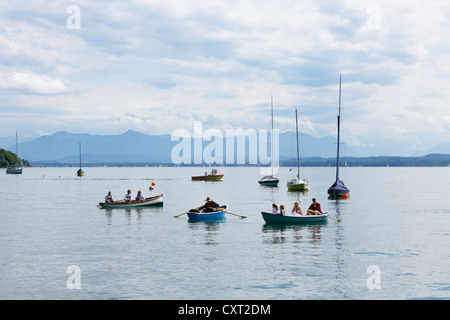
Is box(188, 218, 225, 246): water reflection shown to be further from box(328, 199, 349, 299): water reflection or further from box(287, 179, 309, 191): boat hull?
box(287, 179, 309, 191): boat hull

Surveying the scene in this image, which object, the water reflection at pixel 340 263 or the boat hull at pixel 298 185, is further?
the boat hull at pixel 298 185

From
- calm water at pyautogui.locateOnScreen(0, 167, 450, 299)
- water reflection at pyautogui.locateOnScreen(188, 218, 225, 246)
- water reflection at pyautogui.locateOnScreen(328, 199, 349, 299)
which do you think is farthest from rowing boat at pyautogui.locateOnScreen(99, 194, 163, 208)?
water reflection at pyautogui.locateOnScreen(328, 199, 349, 299)

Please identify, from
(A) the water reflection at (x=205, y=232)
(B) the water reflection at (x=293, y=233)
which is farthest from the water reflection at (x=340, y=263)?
(A) the water reflection at (x=205, y=232)

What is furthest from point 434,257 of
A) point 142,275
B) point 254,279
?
point 142,275

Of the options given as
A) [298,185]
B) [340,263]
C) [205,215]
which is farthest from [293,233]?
[298,185]

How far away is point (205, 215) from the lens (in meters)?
57.4

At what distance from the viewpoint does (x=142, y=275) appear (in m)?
30.5

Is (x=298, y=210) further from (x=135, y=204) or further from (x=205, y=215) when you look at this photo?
(x=135, y=204)

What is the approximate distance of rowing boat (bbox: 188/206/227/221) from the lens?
57250mm

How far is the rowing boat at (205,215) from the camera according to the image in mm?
57250

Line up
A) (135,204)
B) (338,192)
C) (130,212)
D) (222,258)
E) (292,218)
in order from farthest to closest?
(338,192) < (135,204) < (130,212) < (292,218) < (222,258)

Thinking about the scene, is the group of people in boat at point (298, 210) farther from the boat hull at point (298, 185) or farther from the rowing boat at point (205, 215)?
the boat hull at point (298, 185)

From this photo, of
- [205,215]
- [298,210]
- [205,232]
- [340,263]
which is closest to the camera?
[340,263]
